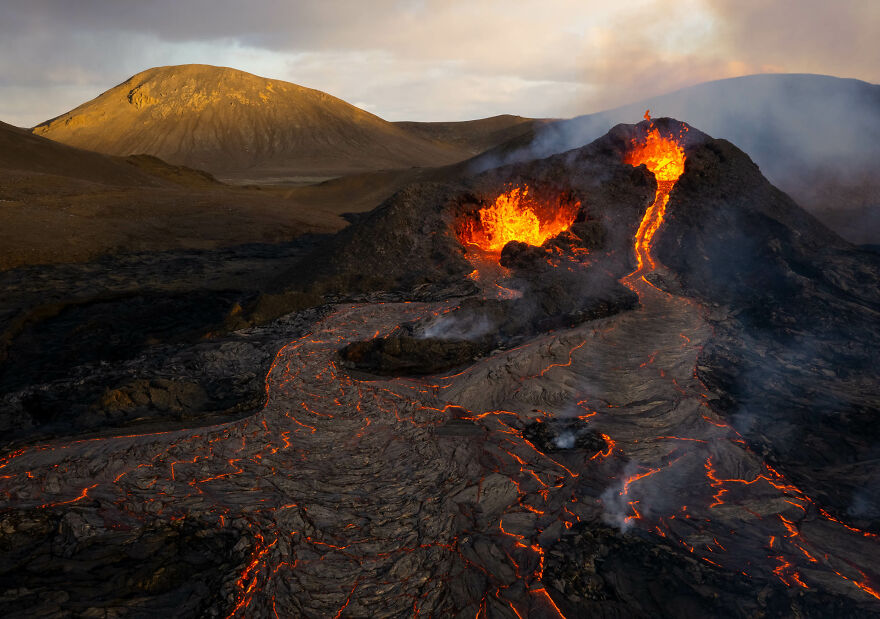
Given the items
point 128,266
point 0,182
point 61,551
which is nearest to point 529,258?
point 61,551

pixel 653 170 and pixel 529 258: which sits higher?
pixel 653 170

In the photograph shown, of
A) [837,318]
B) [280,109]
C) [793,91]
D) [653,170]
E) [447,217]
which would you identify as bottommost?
[837,318]

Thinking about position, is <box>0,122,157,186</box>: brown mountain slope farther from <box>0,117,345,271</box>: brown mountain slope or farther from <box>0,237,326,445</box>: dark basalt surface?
<box>0,237,326,445</box>: dark basalt surface

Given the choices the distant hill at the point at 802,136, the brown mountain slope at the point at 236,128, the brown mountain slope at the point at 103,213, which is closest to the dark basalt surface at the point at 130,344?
the brown mountain slope at the point at 103,213

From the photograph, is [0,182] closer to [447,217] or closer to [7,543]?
[447,217]

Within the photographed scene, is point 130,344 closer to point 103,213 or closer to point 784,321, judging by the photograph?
point 784,321

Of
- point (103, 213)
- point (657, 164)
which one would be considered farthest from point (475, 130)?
point (657, 164)

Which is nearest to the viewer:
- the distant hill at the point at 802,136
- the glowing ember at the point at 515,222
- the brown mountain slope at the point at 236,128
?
the glowing ember at the point at 515,222

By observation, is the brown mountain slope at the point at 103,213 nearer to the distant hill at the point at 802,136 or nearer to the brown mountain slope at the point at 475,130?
the distant hill at the point at 802,136
